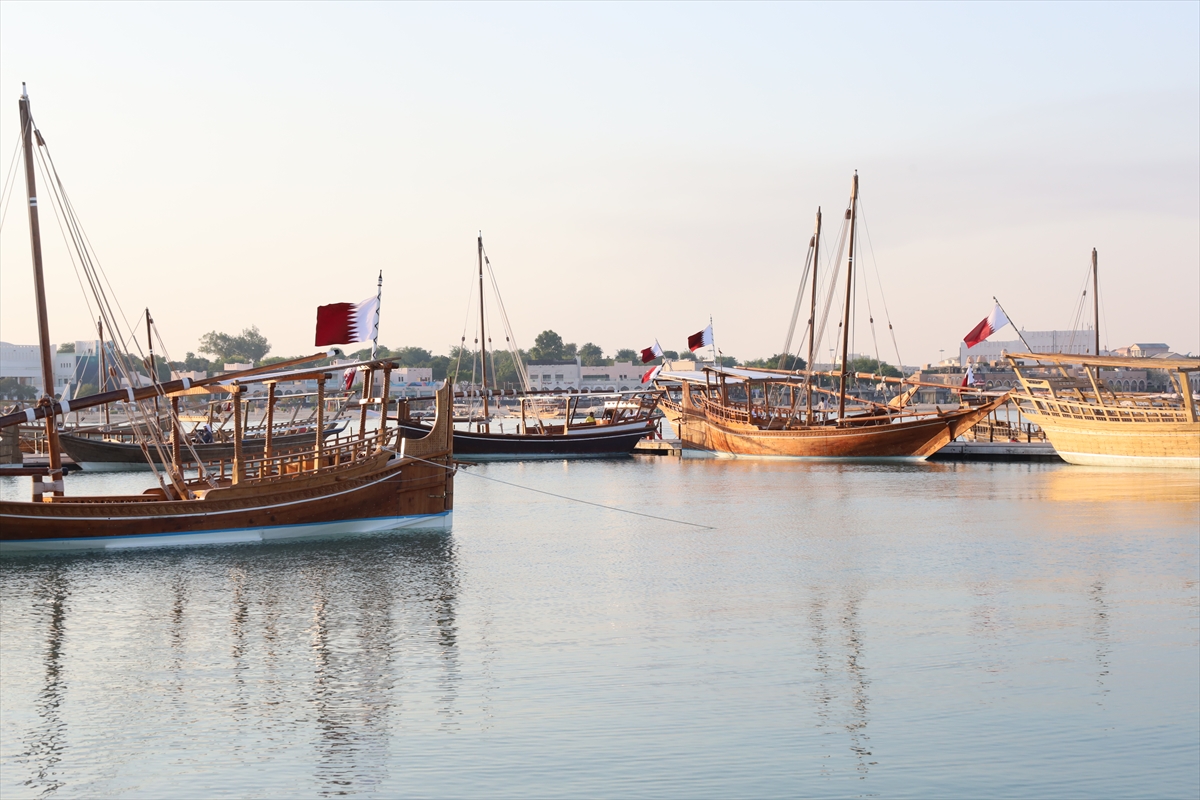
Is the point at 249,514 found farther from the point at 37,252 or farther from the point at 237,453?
the point at 37,252

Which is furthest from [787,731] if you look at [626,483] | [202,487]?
[626,483]

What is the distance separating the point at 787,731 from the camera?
15031mm

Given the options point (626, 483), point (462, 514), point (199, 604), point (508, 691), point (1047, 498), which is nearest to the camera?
point (508, 691)

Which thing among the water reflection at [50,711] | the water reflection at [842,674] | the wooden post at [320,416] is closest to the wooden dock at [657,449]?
the wooden post at [320,416]

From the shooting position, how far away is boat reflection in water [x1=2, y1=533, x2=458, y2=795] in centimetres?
1420

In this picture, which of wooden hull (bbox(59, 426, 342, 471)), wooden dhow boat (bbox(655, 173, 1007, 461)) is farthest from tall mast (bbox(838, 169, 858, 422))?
wooden hull (bbox(59, 426, 342, 471))

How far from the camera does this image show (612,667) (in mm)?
17953

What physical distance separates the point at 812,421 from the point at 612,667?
52.6 meters

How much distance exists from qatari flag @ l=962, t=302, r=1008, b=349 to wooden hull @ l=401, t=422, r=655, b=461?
2462 cm

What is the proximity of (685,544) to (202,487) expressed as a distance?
13.2 meters

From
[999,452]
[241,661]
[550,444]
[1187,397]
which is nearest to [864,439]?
[999,452]

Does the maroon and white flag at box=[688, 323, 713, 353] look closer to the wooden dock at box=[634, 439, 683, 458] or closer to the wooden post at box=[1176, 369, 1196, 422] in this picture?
the wooden dock at box=[634, 439, 683, 458]

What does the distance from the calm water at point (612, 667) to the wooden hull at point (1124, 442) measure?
24149mm

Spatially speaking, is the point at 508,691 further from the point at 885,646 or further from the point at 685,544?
the point at 685,544
